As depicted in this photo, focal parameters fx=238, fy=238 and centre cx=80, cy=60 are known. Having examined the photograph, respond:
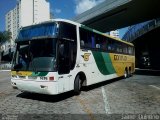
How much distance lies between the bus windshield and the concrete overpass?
1331cm

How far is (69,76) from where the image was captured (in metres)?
10.3

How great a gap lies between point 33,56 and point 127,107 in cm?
420

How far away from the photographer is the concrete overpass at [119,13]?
2208 centimetres

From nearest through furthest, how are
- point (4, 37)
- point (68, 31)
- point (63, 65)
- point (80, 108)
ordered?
point (80, 108) < point (63, 65) < point (68, 31) < point (4, 37)

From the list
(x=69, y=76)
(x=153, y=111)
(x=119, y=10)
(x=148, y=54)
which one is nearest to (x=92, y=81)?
(x=69, y=76)

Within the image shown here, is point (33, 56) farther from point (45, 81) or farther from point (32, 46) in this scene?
point (45, 81)

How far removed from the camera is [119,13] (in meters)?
24.8

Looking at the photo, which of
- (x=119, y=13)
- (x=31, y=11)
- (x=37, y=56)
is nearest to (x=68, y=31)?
(x=37, y=56)

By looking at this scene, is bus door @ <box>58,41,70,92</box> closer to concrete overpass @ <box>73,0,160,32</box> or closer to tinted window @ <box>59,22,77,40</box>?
tinted window @ <box>59,22,77,40</box>

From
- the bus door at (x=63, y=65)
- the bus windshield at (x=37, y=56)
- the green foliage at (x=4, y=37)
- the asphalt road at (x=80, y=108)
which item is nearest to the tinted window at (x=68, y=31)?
the bus door at (x=63, y=65)

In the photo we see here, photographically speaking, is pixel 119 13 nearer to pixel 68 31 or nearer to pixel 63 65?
pixel 68 31

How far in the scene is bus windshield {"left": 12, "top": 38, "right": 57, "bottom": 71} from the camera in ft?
30.5

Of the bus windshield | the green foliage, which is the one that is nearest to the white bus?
the bus windshield

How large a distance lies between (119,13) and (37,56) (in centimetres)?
1699
